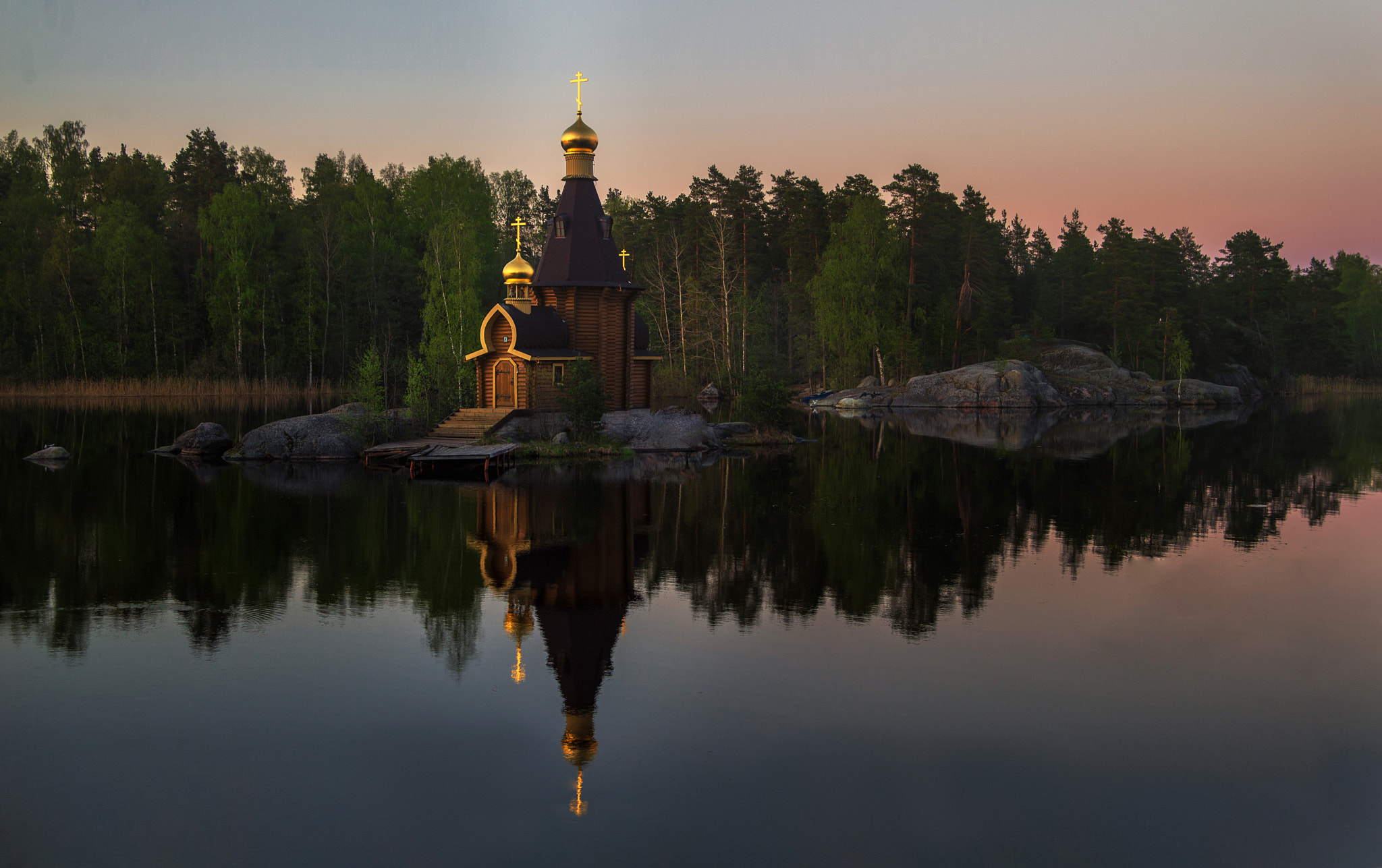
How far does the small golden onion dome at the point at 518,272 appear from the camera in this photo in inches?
1406

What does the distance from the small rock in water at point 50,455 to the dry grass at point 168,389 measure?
3001 centimetres

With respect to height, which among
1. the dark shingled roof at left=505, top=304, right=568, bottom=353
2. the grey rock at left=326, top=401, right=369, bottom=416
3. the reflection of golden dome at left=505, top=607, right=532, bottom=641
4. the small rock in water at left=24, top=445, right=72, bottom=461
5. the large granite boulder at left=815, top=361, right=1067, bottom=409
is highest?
the dark shingled roof at left=505, top=304, right=568, bottom=353

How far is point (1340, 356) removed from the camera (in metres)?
93.8

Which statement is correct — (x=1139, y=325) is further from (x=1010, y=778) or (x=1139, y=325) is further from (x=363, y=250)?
(x=1010, y=778)

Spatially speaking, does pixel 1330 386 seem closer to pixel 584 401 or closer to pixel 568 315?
pixel 568 315

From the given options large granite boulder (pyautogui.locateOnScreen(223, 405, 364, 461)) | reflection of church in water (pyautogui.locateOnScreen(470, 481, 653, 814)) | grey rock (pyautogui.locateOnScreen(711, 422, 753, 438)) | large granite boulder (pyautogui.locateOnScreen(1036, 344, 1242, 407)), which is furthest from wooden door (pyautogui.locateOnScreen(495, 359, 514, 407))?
large granite boulder (pyautogui.locateOnScreen(1036, 344, 1242, 407))

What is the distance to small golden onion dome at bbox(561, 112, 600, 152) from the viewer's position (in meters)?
34.9

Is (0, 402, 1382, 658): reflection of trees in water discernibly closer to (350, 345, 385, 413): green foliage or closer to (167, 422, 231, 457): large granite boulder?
(167, 422, 231, 457): large granite boulder

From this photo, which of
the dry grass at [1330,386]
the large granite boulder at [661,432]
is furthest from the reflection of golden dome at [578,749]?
the dry grass at [1330,386]

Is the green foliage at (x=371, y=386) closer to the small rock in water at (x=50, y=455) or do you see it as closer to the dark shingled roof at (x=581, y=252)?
the dark shingled roof at (x=581, y=252)

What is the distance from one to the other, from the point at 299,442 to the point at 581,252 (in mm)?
11745

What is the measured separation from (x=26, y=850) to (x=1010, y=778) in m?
6.75

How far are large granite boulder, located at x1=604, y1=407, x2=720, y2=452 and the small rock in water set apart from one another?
15.6 metres

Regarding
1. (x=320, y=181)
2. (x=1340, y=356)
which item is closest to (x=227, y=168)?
(x=320, y=181)
